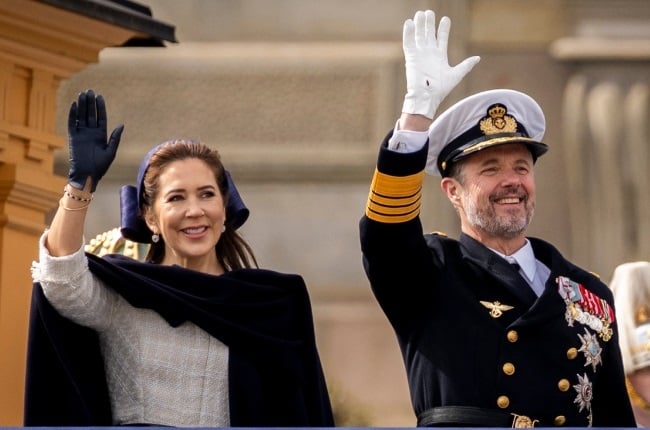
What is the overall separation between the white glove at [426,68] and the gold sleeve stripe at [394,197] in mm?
184

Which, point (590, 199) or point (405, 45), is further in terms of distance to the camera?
point (590, 199)

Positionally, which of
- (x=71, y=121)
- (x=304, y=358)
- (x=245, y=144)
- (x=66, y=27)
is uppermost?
(x=245, y=144)

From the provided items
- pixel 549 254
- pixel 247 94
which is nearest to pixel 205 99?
pixel 247 94

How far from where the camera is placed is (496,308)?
7980 mm

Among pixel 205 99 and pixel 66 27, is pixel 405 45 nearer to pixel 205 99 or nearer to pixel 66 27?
pixel 66 27

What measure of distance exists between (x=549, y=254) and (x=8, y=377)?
1.94 metres

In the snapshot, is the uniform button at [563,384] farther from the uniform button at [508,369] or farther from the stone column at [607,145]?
the stone column at [607,145]

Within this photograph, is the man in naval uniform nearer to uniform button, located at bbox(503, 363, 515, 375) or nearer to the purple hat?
uniform button, located at bbox(503, 363, 515, 375)

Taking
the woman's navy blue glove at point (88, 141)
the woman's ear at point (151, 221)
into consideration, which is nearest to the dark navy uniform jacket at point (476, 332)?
the woman's ear at point (151, 221)

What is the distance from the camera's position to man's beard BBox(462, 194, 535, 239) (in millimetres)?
8039

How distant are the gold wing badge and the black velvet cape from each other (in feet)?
1.56

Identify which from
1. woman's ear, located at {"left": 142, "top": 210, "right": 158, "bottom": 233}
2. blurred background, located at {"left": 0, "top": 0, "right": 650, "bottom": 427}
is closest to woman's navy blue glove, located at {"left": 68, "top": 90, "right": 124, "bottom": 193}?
woman's ear, located at {"left": 142, "top": 210, "right": 158, "bottom": 233}

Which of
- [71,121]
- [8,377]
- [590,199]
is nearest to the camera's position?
[71,121]

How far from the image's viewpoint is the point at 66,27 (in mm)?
9648
